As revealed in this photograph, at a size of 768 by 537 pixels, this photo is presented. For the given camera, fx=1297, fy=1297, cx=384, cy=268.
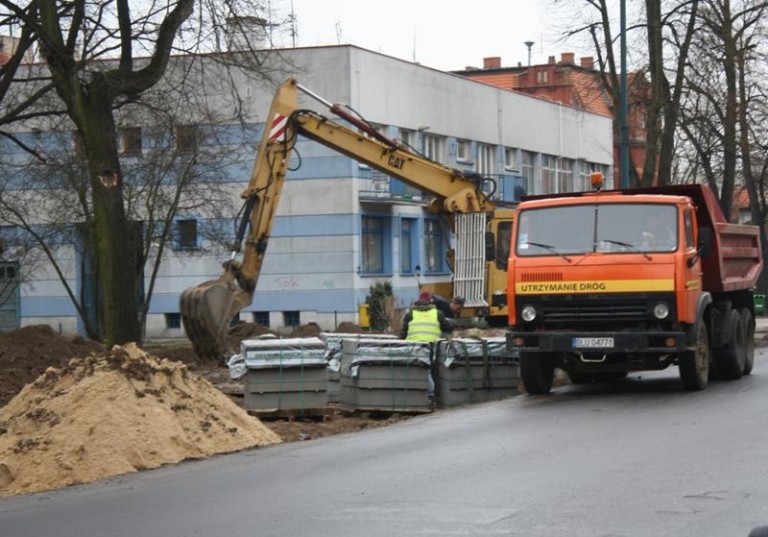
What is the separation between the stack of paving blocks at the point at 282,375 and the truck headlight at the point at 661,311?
4.24m

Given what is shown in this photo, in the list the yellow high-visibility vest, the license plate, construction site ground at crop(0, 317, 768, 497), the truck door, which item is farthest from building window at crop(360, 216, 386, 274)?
construction site ground at crop(0, 317, 768, 497)

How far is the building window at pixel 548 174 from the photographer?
58625mm

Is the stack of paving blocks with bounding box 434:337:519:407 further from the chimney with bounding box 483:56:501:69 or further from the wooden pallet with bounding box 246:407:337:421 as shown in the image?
the chimney with bounding box 483:56:501:69

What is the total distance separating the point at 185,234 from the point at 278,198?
17.1 metres

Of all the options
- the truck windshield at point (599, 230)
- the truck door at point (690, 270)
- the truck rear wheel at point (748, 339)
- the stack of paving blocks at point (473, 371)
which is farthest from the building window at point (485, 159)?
the truck windshield at point (599, 230)

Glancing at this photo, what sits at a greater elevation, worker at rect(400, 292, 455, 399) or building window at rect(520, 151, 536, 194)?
building window at rect(520, 151, 536, 194)

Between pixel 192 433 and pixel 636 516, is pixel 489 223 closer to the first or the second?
pixel 192 433

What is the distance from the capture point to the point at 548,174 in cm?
5938

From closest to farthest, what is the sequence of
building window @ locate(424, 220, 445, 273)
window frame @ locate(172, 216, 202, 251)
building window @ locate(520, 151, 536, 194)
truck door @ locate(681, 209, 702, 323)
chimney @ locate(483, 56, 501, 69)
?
truck door @ locate(681, 209, 702, 323), window frame @ locate(172, 216, 202, 251), building window @ locate(424, 220, 445, 273), building window @ locate(520, 151, 536, 194), chimney @ locate(483, 56, 501, 69)

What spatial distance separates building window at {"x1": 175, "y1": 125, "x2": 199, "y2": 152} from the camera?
31.4 m

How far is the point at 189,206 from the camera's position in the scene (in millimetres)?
35750

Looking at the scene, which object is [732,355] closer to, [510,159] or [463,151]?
[463,151]

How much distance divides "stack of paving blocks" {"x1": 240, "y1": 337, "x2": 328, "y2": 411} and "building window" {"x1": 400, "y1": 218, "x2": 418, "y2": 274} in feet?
97.3

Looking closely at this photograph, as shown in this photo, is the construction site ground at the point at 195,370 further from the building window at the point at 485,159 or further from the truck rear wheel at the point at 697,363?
the building window at the point at 485,159
